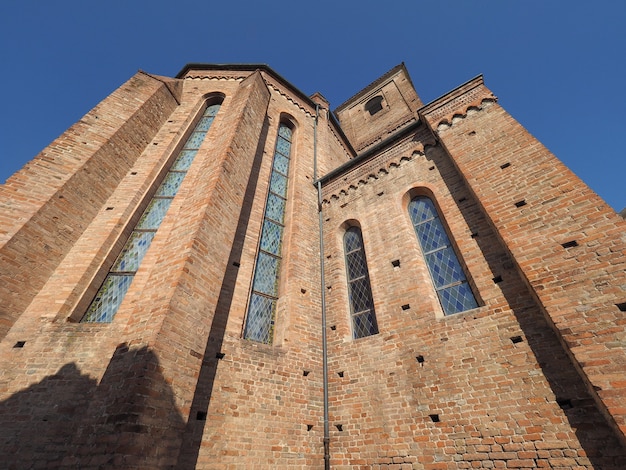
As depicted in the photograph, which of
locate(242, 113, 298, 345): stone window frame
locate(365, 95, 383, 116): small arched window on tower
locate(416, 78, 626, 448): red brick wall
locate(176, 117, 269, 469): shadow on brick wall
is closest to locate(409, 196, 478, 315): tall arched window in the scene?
locate(416, 78, 626, 448): red brick wall

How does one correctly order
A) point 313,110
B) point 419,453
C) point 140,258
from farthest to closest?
point 313,110 < point 140,258 < point 419,453

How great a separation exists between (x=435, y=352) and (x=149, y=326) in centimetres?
438

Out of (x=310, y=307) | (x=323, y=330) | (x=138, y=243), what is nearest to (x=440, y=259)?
(x=323, y=330)

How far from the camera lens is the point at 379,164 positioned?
26.5ft

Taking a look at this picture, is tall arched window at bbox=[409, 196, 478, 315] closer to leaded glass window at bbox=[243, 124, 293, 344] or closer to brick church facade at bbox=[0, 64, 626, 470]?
brick church facade at bbox=[0, 64, 626, 470]

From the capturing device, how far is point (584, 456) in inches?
123

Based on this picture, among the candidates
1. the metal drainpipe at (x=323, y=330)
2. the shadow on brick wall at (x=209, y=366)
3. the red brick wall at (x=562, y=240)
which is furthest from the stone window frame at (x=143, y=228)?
the red brick wall at (x=562, y=240)

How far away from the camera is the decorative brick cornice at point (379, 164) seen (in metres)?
7.40

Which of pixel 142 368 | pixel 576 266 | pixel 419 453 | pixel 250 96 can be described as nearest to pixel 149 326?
pixel 142 368

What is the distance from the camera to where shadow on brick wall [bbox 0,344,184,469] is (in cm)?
287

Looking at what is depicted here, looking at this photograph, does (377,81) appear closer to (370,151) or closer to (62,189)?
(370,151)

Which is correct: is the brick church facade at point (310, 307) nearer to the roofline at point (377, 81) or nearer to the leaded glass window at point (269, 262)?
the leaded glass window at point (269, 262)

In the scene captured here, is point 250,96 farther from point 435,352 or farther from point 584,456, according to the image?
point 584,456

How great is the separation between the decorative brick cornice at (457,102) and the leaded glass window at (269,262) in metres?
4.52
